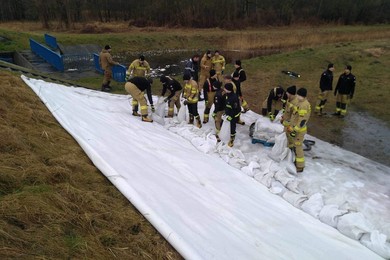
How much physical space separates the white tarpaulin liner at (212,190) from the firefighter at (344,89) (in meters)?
2.75

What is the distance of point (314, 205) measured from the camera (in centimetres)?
548

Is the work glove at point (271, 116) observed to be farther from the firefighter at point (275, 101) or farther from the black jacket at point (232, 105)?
the black jacket at point (232, 105)

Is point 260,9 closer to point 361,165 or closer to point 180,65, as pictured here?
point 180,65

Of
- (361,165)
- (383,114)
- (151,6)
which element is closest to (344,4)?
(151,6)

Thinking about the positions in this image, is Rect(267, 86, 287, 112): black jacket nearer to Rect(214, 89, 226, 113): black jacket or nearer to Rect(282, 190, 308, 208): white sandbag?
Rect(214, 89, 226, 113): black jacket

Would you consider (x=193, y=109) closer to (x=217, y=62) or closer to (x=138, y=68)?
(x=138, y=68)

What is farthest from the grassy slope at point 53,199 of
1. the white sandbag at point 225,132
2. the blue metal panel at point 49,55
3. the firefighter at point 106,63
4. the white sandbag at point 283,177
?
the blue metal panel at point 49,55

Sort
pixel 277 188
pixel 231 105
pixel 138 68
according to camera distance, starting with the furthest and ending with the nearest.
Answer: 1. pixel 138 68
2. pixel 231 105
3. pixel 277 188

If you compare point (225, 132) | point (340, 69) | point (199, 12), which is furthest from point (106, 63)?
point (199, 12)

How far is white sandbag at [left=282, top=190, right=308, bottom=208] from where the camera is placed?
5605mm

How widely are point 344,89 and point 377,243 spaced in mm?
6496

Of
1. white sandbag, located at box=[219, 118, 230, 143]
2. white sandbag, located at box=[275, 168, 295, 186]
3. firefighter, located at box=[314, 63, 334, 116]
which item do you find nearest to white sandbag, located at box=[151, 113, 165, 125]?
white sandbag, located at box=[219, 118, 230, 143]

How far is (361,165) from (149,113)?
18.7ft

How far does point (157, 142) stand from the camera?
731 cm
